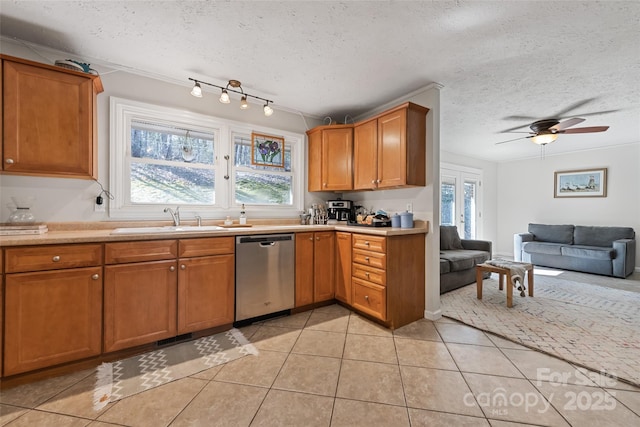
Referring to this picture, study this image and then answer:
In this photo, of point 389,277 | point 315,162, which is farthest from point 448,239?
point 315,162

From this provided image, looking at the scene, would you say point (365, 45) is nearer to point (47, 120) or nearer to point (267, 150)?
point (267, 150)

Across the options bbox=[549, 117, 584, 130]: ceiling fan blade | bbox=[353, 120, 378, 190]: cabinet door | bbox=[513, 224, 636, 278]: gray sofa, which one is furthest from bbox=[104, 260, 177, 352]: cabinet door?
bbox=[513, 224, 636, 278]: gray sofa

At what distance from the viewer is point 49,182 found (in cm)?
222

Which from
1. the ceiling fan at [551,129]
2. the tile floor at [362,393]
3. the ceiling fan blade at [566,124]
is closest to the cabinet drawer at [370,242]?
the tile floor at [362,393]

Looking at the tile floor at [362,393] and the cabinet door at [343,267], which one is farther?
the cabinet door at [343,267]

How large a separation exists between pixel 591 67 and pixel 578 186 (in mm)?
4328

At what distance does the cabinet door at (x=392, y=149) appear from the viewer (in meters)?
2.73

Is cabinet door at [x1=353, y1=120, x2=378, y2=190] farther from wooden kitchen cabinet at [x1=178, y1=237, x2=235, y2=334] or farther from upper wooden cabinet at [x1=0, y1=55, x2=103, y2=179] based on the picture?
upper wooden cabinet at [x1=0, y1=55, x2=103, y2=179]

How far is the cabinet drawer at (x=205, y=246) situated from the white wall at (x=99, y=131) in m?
0.73

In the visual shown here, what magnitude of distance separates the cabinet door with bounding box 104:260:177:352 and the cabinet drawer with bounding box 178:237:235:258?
0.14 meters

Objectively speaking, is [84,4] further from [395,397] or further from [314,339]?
[395,397]

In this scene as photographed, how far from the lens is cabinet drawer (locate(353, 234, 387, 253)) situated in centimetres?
254

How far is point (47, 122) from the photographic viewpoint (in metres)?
1.98

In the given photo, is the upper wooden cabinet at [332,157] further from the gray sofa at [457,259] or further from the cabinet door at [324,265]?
the gray sofa at [457,259]
